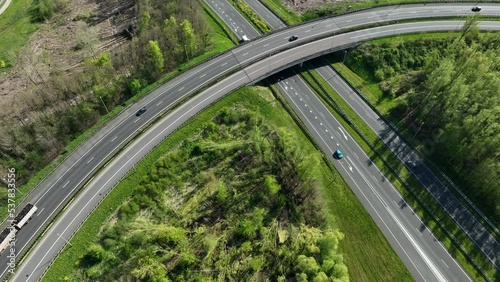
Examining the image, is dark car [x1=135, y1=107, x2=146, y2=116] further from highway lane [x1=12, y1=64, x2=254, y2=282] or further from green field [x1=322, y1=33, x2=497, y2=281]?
green field [x1=322, y1=33, x2=497, y2=281]

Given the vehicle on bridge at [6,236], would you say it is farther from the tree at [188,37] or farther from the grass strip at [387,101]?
the grass strip at [387,101]

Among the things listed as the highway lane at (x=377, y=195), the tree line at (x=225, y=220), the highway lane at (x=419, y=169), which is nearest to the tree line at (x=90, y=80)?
the tree line at (x=225, y=220)

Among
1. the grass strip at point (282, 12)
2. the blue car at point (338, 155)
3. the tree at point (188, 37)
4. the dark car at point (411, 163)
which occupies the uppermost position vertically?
the grass strip at point (282, 12)

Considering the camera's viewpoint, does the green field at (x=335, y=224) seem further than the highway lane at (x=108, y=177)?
Yes

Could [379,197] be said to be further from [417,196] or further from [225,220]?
[225,220]

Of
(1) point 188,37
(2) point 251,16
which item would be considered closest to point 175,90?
(1) point 188,37

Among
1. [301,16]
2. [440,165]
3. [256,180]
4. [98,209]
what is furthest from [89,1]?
[440,165]
